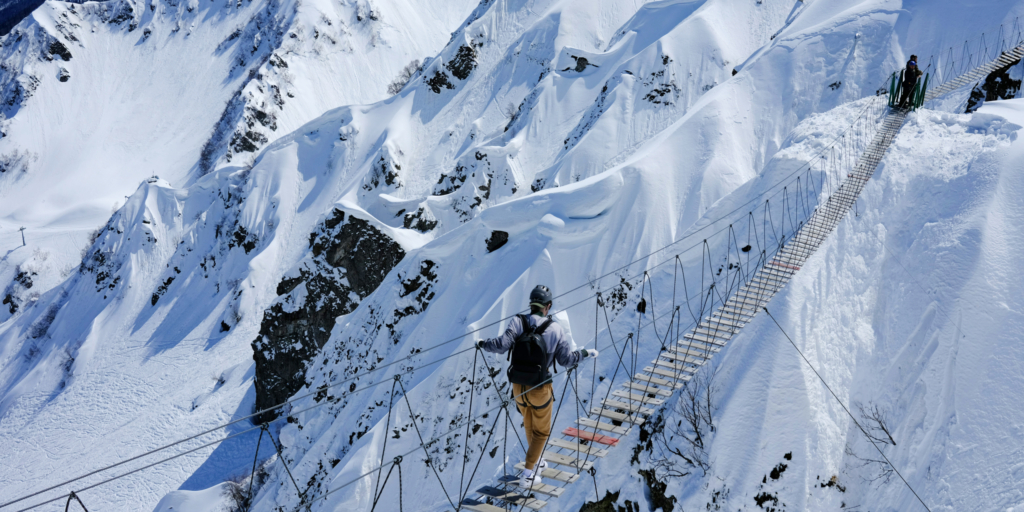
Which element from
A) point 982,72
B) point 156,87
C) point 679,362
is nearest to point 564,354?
point 679,362

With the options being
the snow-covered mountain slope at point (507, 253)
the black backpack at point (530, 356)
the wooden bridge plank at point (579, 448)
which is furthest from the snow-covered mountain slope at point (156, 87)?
the black backpack at point (530, 356)

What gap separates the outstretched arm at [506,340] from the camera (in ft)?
23.3

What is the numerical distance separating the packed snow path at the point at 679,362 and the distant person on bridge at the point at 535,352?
3.27 feet

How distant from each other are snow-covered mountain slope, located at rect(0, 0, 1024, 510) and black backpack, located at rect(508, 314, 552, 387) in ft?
18.7

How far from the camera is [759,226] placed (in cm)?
1742

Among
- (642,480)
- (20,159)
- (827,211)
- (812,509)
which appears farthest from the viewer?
(20,159)

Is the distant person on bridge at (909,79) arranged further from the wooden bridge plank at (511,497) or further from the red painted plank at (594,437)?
the wooden bridge plank at (511,497)

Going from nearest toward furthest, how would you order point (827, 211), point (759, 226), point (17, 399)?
point (827, 211) < point (759, 226) < point (17, 399)

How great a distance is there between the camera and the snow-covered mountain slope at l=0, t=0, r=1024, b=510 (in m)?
11.5

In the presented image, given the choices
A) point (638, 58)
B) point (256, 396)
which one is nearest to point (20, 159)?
point (256, 396)

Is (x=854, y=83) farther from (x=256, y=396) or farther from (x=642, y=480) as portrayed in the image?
(x=256, y=396)

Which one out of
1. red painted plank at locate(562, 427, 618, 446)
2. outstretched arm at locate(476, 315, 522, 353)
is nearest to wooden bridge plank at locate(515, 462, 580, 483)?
red painted plank at locate(562, 427, 618, 446)

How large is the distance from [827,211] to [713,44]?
83.6ft

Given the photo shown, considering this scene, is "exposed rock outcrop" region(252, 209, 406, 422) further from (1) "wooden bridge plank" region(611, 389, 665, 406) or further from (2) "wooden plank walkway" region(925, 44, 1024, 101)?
(1) "wooden bridge plank" region(611, 389, 665, 406)
